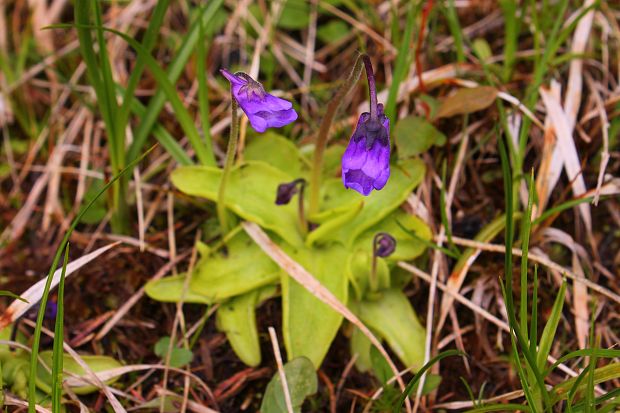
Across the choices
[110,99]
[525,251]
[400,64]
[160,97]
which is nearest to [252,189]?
[160,97]

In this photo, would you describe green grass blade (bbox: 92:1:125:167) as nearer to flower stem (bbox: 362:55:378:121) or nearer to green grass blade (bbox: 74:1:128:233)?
green grass blade (bbox: 74:1:128:233)

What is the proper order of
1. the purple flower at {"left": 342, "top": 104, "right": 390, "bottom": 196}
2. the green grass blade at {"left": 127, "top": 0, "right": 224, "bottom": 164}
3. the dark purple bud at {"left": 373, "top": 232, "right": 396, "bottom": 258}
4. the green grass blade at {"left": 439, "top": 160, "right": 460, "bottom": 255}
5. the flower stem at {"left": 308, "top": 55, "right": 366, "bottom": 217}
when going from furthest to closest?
the green grass blade at {"left": 127, "top": 0, "right": 224, "bottom": 164} → the green grass blade at {"left": 439, "top": 160, "right": 460, "bottom": 255} → the dark purple bud at {"left": 373, "top": 232, "right": 396, "bottom": 258} → the flower stem at {"left": 308, "top": 55, "right": 366, "bottom": 217} → the purple flower at {"left": 342, "top": 104, "right": 390, "bottom": 196}

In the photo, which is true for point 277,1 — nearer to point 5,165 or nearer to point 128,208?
point 128,208

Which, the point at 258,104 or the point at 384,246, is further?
the point at 384,246

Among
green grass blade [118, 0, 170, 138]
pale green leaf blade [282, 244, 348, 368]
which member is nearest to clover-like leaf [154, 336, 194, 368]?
pale green leaf blade [282, 244, 348, 368]

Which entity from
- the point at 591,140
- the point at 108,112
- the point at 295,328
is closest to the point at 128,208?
the point at 108,112

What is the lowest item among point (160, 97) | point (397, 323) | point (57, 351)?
point (397, 323)

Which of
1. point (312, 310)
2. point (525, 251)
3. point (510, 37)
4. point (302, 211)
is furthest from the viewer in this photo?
point (510, 37)

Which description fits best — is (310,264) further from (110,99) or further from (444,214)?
(110,99)
